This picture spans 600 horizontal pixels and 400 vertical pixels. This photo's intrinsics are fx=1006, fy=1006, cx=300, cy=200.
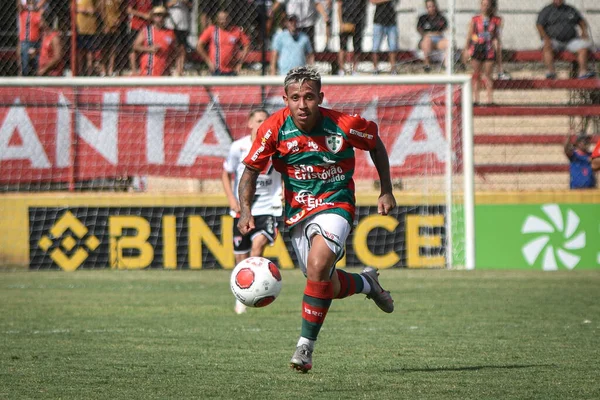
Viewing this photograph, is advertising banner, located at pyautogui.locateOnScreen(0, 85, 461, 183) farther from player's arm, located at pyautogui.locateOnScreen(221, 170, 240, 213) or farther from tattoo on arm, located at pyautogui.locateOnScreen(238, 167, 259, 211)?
tattoo on arm, located at pyautogui.locateOnScreen(238, 167, 259, 211)

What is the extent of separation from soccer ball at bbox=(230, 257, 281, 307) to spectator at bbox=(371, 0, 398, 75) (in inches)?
414

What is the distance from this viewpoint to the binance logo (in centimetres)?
1525

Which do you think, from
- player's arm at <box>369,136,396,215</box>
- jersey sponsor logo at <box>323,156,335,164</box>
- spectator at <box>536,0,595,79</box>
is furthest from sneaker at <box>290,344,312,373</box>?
spectator at <box>536,0,595,79</box>

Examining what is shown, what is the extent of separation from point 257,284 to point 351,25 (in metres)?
10.8

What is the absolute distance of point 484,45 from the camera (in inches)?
670

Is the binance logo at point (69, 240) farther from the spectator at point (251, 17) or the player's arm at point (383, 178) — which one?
the player's arm at point (383, 178)

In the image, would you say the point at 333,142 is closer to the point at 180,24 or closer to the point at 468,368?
the point at 468,368

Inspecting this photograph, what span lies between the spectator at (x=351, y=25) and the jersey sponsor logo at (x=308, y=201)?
1029cm

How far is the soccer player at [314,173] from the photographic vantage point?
6.43 meters

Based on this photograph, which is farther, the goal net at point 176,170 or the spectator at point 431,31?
the spectator at point 431,31

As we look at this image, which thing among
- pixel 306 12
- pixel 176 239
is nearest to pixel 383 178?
pixel 176 239

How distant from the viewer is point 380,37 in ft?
55.5

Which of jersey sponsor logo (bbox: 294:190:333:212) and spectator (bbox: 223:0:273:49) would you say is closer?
jersey sponsor logo (bbox: 294:190:333:212)

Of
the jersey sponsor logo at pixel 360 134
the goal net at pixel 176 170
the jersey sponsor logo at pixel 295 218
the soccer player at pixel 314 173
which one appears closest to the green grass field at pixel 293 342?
the soccer player at pixel 314 173
